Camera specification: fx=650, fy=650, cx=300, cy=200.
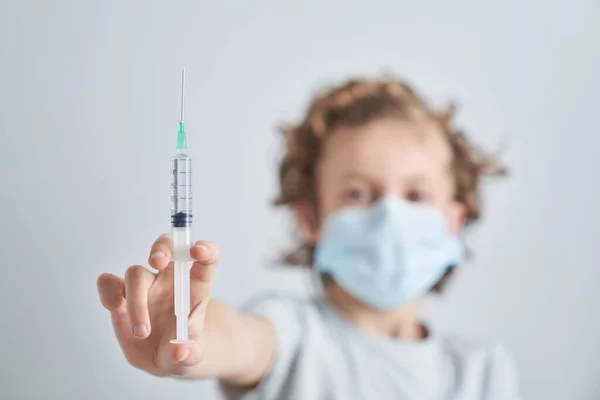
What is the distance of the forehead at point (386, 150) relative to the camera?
123 cm

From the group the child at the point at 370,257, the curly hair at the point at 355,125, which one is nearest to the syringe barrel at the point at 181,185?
the child at the point at 370,257

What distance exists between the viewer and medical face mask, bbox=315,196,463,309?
1.18 metres

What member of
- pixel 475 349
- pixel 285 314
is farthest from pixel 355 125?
pixel 475 349

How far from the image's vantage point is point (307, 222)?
1.36 m

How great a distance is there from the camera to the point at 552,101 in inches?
62.1

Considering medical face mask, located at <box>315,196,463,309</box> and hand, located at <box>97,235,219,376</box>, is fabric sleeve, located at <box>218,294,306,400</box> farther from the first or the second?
hand, located at <box>97,235,219,376</box>

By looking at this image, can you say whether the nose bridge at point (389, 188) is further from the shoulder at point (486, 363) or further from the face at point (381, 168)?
the shoulder at point (486, 363)

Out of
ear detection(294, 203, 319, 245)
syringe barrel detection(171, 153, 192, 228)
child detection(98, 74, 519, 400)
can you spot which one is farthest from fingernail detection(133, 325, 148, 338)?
ear detection(294, 203, 319, 245)

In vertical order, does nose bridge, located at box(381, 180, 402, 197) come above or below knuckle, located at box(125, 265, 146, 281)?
above

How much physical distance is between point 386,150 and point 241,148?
0.33 m

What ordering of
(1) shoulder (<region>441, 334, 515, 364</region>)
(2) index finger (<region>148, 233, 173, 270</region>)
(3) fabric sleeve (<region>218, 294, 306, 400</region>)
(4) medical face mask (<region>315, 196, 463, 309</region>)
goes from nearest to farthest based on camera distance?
(2) index finger (<region>148, 233, 173, 270</region>) < (3) fabric sleeve (<region>218, 294, 306, 400</region>) < (4) medical face mask (<region>315, 196, 463, 309</region>) < (1) shoulder (<region>441, 334, 515, 364</region>)

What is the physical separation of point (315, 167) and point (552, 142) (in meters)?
0.62

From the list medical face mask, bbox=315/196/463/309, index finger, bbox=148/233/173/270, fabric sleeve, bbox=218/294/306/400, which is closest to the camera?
index finger, bbox=148/233/173/270

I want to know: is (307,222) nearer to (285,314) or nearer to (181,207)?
(285,314)
